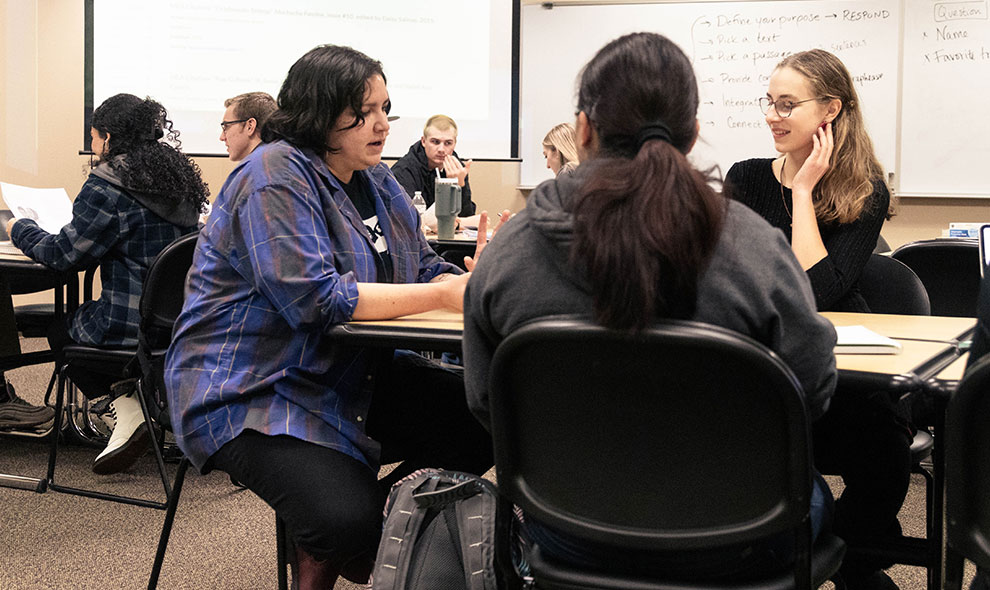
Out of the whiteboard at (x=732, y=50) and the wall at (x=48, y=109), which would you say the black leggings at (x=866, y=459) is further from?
the wall at (x=48, y=109)

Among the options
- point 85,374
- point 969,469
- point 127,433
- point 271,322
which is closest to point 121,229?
point 85,374

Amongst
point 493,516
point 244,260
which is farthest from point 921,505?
point 244,260

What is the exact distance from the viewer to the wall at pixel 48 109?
555cm

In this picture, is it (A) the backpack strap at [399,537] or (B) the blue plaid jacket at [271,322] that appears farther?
(B) the blue plaid jacket at [271,322]

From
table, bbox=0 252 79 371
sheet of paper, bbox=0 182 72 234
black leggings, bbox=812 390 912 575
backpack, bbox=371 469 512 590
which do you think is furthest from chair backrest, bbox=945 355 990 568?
sheet of paper, bbox=0 182 72 234

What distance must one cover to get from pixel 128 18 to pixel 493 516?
192 inches

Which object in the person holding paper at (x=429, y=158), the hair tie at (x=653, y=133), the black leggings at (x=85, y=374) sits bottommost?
the black leggings at (x=85, y=374)

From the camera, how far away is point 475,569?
1.20 m

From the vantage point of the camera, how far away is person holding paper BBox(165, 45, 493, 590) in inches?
57.6

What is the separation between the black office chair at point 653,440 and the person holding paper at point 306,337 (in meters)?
0.48

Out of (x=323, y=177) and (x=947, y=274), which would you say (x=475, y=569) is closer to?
(x=323, y=177)

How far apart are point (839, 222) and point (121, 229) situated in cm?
193

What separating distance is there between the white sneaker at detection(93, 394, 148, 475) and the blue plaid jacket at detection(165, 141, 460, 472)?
1295 mm

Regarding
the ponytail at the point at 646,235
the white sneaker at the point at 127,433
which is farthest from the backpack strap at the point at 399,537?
the white sneaker at the point at 127,433
